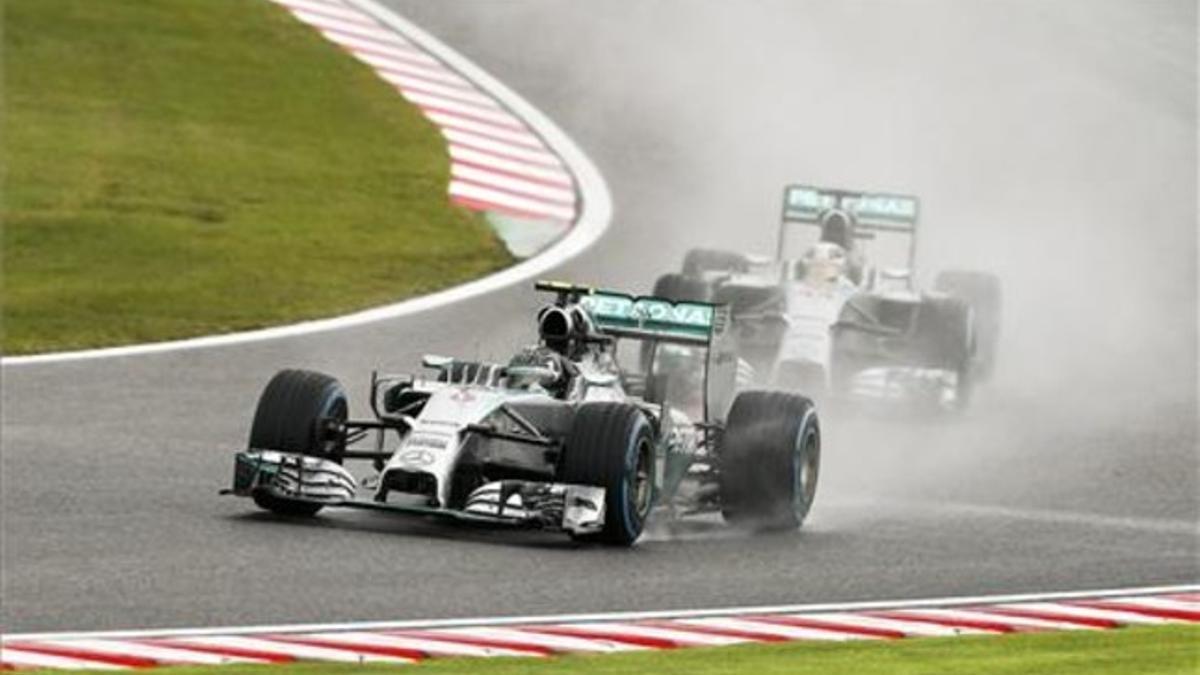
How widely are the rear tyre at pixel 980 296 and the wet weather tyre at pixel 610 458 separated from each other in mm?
9280

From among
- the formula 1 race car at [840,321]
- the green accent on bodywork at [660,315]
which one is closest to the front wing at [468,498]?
the green accent on bodywork at [660,315]

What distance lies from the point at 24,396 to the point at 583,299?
4.92 m

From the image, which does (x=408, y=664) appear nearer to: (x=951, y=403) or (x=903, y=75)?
(x=951, y=403)

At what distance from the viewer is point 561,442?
18984 millimetres

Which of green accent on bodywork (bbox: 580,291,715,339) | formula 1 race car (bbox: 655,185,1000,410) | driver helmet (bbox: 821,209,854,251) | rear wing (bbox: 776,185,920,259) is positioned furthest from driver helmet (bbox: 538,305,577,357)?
rear wing (bbox: 776,185,920,259)

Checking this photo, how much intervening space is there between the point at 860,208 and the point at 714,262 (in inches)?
54.1

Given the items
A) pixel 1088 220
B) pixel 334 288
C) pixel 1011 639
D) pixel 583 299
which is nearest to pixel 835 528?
pixel 583 299

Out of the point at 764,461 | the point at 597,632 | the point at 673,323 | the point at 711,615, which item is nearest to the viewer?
the point at 597,632

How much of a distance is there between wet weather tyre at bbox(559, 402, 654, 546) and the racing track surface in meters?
0.19

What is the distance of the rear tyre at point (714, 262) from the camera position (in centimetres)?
2739

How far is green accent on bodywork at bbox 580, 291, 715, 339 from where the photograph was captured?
68.2 ft

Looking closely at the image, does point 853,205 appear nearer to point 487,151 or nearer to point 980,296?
point 980,296

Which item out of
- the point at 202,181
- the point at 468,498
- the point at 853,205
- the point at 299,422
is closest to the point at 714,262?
the point at 853,205

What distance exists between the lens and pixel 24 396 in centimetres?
2388
